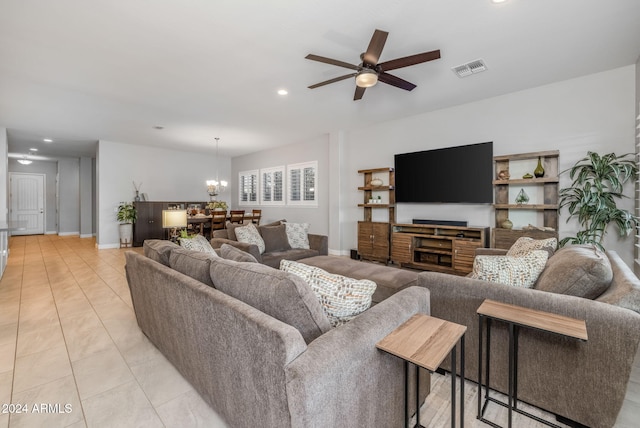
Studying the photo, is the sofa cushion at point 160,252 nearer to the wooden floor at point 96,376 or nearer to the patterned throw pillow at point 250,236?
the wooden floor at point 96,376

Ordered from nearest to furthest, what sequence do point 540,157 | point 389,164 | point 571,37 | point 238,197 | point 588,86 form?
point 571,37 → point 588,86 → point 540,157 → point 389,164 → point 238,197

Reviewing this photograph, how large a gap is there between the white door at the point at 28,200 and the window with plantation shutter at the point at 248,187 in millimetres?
7052

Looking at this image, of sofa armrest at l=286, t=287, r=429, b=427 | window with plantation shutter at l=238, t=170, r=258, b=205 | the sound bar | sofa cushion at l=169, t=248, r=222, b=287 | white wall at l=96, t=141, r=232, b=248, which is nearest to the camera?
sofa armrest at l=286, t=287, r=429, b=427

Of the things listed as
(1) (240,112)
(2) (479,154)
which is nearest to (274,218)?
(1) (240,112)

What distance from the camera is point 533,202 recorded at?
13.5ft

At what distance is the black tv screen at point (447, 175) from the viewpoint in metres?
4.38

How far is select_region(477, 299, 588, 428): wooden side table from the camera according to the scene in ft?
4.02

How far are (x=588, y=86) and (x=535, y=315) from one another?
396 centimetres

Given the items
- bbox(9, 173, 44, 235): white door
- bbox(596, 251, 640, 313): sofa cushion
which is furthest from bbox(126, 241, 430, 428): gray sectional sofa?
bbox(9, 173, 44, 235): white door

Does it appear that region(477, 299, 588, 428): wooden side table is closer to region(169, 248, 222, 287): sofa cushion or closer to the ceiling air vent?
region(169, 248, 222, 287): sofa cushion

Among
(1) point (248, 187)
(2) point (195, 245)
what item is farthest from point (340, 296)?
(1) point (248, 187)

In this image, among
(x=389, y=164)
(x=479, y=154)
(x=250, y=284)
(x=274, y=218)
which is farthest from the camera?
(x=274, y=218)

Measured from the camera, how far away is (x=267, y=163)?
8.45 meters

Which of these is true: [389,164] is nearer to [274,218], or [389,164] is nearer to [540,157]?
[540,157]
